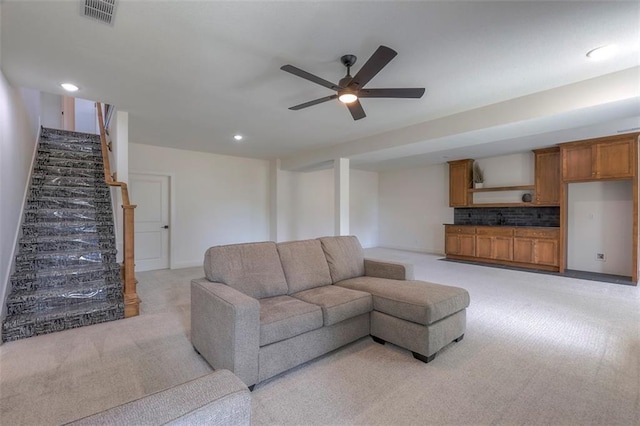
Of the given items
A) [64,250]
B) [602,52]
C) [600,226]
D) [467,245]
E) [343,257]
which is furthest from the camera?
[467,245]

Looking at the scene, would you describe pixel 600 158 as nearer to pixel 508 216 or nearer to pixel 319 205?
pixel 508 216

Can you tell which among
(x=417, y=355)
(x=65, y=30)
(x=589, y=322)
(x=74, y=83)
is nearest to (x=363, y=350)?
(x=417, y=355)

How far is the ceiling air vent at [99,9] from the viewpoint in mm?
1942

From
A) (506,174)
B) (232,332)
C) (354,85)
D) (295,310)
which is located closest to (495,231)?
(506,174)

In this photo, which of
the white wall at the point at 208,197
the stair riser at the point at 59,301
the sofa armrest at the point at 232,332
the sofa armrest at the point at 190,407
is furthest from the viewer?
the white wall at the point at 208,197

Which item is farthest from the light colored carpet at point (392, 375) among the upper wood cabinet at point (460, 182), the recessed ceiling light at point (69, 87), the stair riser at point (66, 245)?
the upper wood cabinet at point (460, 182)

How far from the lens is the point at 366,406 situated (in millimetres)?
1816

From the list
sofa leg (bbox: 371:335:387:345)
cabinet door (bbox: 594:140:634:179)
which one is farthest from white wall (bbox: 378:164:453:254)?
sofa leg (bbox: 371:335:387:345)

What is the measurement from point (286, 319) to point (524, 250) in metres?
5.87

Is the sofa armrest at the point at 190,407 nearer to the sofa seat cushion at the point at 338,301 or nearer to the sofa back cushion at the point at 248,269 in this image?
the sofa seat cushion at the point at 338,301

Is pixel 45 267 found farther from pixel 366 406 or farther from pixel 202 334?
pixel 366 406

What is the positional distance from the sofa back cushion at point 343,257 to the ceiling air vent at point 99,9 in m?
2.56

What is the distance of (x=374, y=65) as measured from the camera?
2148mm

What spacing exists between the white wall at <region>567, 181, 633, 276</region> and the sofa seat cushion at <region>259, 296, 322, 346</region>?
6.09 m
